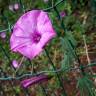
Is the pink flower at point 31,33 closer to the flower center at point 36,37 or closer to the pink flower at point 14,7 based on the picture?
the flower center at point 36,37

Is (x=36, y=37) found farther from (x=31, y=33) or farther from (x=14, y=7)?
(x=14, y=7)

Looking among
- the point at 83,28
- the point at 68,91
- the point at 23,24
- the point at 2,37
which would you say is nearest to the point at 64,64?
the point at 23,24

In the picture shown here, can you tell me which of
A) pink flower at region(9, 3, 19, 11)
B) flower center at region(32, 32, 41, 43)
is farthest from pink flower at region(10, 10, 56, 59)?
pink flower at region(9, 3, 19, 11)

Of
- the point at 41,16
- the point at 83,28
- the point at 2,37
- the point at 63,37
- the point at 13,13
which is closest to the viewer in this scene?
the point at 41,16

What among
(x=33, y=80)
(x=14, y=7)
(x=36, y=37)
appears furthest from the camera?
(x=14, y=7)

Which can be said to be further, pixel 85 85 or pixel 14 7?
pixel 14 7

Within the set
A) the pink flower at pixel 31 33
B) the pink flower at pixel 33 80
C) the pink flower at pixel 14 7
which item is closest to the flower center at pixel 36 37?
the pink flower at pixel 31 33

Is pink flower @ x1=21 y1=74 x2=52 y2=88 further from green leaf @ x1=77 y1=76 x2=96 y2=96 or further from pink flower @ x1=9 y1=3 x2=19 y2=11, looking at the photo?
pink flower @ x1=9 y1=3 x2=19 y2=11

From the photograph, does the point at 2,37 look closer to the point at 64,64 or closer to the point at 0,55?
the point at 0,55

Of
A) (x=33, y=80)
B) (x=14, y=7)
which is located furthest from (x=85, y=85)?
(x=14, y=7)
